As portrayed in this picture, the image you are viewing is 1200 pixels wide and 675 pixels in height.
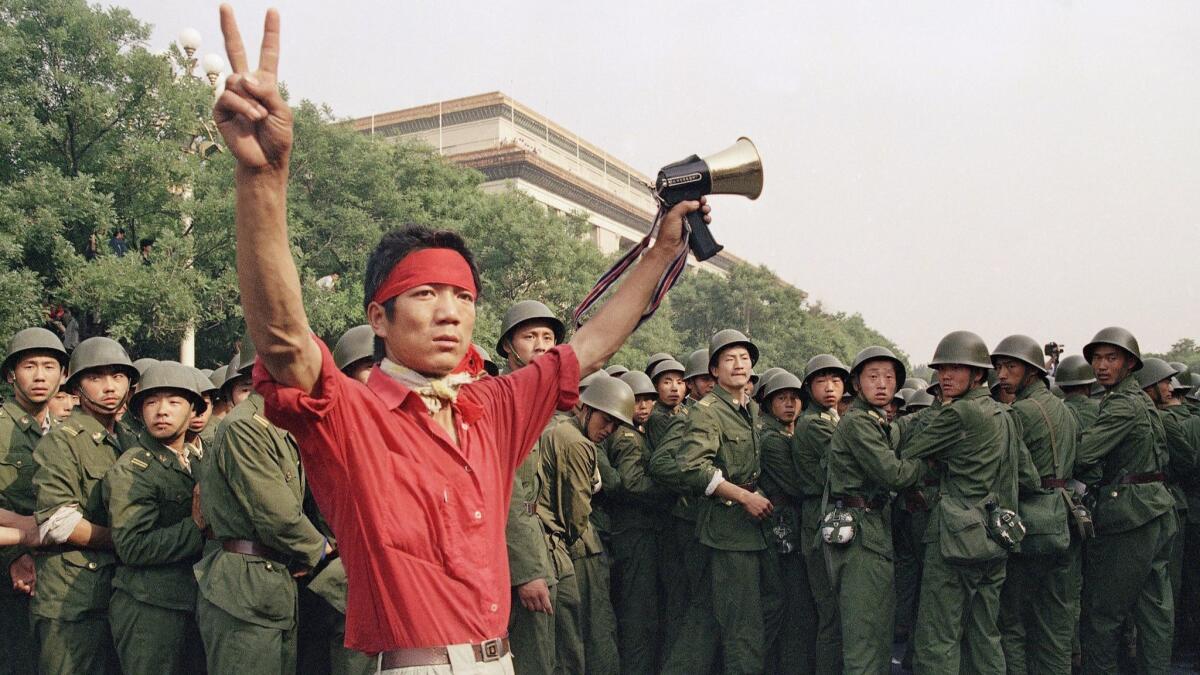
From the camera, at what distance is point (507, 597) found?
2.67 m

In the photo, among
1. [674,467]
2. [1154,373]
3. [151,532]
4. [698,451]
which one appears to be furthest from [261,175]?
[1154,373]

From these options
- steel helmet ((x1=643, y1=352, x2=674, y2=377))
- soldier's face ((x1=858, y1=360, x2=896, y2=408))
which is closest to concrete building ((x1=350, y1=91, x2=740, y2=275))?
steel helmet ((x1=643, y1=352, x2=674, y2=377))

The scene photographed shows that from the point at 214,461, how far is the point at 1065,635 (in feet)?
19.8

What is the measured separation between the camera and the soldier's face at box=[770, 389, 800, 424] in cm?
805

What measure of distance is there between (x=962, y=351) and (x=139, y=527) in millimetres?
5320

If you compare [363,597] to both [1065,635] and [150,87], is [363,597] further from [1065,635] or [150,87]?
[150,87]

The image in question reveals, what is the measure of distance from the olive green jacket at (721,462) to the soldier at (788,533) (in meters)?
0.28

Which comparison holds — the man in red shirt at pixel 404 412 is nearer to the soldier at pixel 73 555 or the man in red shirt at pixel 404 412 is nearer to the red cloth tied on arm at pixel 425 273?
the red cloth tied on arm at pixel 425 273

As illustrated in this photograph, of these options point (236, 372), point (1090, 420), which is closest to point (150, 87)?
point (236, 372)

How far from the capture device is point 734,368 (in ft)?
24.8

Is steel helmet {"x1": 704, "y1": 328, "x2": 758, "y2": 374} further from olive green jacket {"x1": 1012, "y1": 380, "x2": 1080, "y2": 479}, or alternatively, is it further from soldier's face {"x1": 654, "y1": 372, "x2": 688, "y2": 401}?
olive green jacket {"x1": 1012, "y1": 380, "x2": 1080, "y2": 479}

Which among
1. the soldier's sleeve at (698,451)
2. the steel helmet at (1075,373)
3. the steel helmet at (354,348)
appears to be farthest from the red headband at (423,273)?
the steel helmet at (1075,373)

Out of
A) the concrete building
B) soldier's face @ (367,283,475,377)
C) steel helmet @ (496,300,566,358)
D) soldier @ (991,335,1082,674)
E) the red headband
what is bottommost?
soldier @ (991,335,1082,674)

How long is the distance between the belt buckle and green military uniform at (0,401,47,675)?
16.4ft
